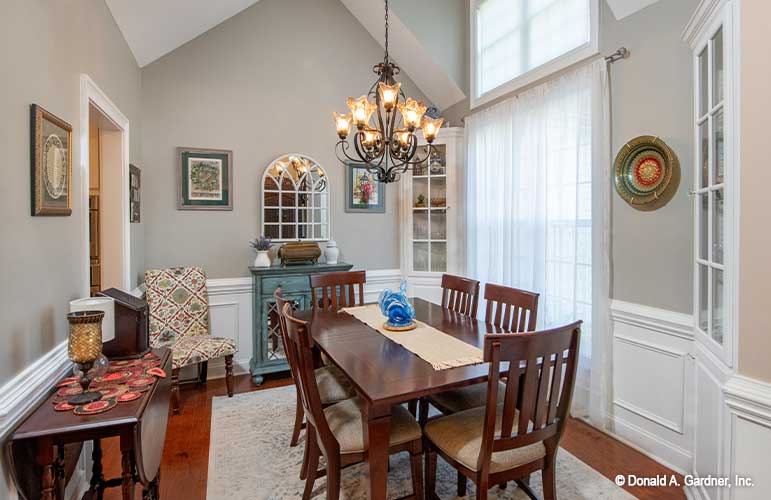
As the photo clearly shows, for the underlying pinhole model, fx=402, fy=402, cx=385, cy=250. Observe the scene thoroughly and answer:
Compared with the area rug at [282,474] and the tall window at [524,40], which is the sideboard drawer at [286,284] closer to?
the area rug at [282,474]

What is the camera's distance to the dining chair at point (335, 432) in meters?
1.71

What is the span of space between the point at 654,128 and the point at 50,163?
316cm

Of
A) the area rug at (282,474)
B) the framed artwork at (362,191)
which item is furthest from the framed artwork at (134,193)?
the framed artwork at (362,191)

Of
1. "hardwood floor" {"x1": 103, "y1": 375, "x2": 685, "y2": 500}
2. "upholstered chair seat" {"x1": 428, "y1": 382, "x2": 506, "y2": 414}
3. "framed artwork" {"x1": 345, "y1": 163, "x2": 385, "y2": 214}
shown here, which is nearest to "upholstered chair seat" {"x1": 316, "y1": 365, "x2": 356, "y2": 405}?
"upholstered chair seat" {"x1": 428, "y1": 382, "x2": 506, "y2": 414}

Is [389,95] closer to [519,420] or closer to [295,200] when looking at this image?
[519,420]

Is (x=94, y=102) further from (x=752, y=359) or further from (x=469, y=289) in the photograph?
(x=752, y=359)

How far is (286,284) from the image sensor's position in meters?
3.77

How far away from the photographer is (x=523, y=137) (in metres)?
3.36

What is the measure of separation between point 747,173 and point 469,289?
1.67 m

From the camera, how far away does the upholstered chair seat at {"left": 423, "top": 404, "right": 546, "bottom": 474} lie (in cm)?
163

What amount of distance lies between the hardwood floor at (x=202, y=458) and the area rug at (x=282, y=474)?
7 centimetres

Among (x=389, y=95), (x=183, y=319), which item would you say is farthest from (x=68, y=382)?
(x=389, y=95)

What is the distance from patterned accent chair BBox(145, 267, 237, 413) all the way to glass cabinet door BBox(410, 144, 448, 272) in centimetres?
216

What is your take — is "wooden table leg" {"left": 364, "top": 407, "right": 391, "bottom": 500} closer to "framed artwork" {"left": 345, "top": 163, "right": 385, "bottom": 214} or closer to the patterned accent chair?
the patterned accent chair
